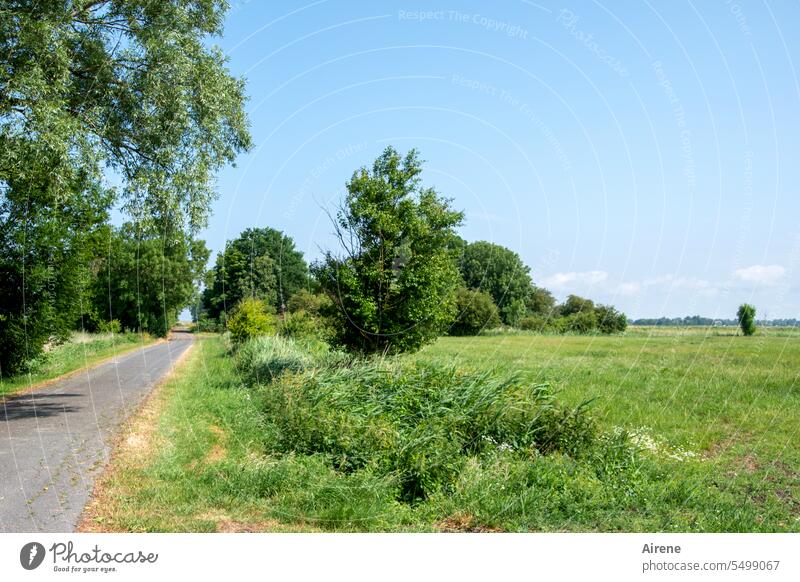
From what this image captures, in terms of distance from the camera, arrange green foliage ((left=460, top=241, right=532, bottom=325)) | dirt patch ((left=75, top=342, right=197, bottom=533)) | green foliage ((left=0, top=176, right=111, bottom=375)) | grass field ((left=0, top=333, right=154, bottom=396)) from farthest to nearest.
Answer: green foliage ((left=460, top=241, right=532, bottom=325)), grass field ((left=0, top=333, right=154, bottom=396)), green foliage ((left=0, top=176, right=111, bottom=375)), dirt patch ((left=75, top=342, right=197, bottom=533))

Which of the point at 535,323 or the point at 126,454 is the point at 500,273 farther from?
the point at 126,454

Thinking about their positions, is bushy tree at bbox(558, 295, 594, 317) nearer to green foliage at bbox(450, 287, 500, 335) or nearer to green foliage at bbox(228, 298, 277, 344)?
green foliage at bbox(450, 287, 500, 335)

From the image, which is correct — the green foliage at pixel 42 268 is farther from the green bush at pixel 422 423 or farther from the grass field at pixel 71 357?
the green bush at pixel 422 423

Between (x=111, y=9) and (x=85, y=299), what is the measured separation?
10.8m

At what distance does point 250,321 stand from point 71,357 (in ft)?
26.4

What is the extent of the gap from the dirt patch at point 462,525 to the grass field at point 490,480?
0.05 ft

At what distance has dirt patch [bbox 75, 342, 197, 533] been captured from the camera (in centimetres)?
637

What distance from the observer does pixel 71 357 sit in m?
27.4

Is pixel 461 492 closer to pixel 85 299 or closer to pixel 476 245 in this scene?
pixel 85 299

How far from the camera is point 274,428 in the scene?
990 cm

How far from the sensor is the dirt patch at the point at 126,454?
6.37 metres

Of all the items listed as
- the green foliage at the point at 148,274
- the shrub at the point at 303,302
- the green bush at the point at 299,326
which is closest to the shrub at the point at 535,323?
the shrub at the point at 303,302

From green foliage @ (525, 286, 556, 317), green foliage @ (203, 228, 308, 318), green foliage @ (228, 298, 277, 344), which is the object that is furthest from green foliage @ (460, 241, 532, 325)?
green foliage @ (228, 298, 277, 344)

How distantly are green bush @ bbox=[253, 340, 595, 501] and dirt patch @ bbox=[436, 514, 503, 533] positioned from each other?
27.8 inches
